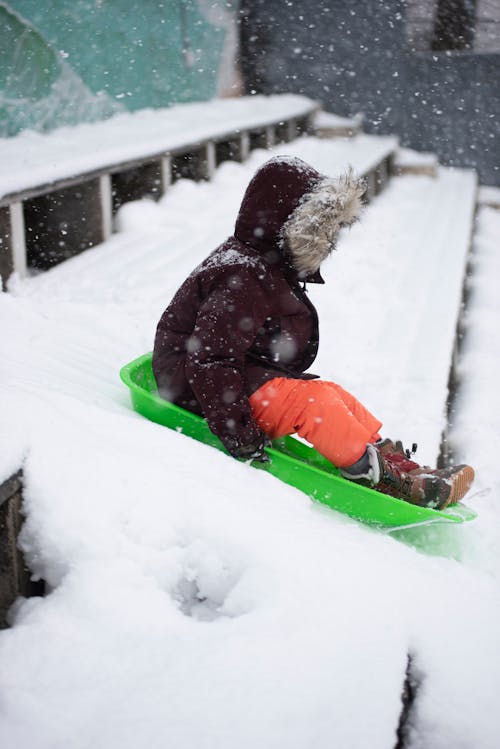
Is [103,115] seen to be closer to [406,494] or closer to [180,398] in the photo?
[180,398]

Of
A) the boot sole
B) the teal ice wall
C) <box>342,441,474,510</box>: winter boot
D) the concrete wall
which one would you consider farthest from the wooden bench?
the concrete wall

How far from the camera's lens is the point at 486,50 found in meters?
8.02

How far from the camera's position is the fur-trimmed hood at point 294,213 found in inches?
Answer: 73.4

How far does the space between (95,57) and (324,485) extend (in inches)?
161

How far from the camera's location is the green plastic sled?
1801 mm

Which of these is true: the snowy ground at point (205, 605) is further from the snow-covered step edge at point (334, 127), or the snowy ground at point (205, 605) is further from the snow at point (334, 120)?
the snow at point (334, 120)

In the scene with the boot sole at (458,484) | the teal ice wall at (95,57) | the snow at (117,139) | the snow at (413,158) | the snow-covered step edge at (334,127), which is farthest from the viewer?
the snow at (413,158)

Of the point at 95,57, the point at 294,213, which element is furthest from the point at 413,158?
the point at 294,213

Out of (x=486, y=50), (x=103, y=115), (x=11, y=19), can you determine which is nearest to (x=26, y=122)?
(x=11, y=19)

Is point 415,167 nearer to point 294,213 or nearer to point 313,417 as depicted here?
point 294,213

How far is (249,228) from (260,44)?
22.7 ft

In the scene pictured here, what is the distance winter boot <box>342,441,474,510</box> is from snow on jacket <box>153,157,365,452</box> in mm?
306

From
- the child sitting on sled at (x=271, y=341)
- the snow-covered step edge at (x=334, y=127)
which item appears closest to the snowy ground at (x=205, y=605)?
the child sitting on sled at (x=271, y=341)

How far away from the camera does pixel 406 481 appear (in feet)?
6.28
